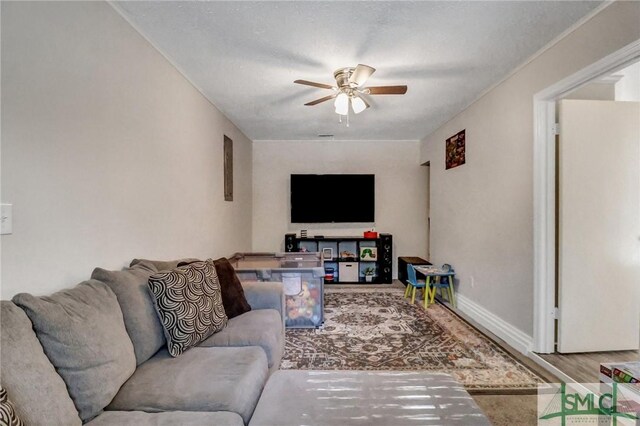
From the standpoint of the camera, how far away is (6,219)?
118 centimetres

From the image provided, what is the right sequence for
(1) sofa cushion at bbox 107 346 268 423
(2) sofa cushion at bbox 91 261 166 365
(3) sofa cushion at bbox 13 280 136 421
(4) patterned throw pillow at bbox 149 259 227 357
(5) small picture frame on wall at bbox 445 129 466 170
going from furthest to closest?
1. (5) small picture frame on wall at bbox 445 129 466 170
2. (4) patterned throw pillow at bbox 149 259 227 357
3. (2) sofa cushion at bbox 91 261 166 365
4. (1) sofa cushion at bbox 107 346 268 423
5. (3) sofa cushion at bbox 13 280 136 421

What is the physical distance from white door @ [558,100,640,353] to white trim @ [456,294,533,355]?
0.80ft

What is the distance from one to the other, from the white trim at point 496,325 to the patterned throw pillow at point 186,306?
97.6 inches

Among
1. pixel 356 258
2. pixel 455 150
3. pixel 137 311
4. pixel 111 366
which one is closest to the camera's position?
pixel 111 366

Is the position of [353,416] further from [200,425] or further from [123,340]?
[123,340]

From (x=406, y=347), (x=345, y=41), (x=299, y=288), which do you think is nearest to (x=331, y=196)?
(x=299, y=288)

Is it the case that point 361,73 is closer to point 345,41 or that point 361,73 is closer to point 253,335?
point 345,41

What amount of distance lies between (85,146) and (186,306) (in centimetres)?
103

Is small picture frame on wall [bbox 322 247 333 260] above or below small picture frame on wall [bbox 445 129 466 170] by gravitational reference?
below

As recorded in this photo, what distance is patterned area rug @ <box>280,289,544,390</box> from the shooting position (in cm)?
219

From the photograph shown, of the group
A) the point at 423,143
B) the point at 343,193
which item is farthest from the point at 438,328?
the point at 423,143

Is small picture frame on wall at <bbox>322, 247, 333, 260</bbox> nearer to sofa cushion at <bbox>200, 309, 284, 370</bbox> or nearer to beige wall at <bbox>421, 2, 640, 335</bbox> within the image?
beige wall at <bbox>421, 2, 640, 335</bbox>

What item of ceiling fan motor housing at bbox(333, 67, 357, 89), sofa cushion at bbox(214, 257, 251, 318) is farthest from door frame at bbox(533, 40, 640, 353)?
sofa cushion at bbox(214, 257, 251, 318)

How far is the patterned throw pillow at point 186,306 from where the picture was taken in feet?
5.22
